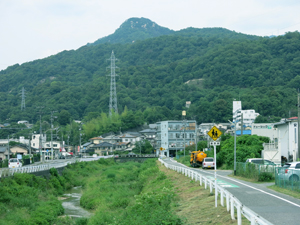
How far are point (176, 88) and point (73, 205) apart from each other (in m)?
110

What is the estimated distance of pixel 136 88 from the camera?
145 m

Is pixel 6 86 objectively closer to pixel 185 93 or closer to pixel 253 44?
pixel 185 93

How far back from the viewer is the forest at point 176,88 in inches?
4311

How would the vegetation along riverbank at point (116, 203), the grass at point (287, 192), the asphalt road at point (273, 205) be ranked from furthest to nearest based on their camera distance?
the grass at point (287, 192)
the vegetation along riverbank at point (116, 203)
the asphalt road at point (273, 205)

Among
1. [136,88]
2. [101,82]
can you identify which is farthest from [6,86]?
[136,88]

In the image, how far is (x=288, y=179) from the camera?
18.0 metres

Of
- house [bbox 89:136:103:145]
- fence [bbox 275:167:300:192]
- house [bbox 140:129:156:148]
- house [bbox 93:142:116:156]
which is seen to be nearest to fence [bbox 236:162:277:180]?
fence [bbox 275:167:300:192]

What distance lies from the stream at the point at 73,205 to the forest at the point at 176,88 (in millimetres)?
62053

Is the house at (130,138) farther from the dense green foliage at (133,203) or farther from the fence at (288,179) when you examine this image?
the fence at (288,179)

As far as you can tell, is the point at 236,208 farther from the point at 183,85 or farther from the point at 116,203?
the point at 183,85

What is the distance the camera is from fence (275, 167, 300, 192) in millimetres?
16891

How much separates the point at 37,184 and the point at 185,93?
345ft

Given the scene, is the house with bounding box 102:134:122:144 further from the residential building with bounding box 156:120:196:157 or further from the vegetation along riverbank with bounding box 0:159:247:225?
the vegetation along riverbank with bounding box 0:159:247:225

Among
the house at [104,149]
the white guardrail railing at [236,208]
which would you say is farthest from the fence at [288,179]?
the house at [104,149]
